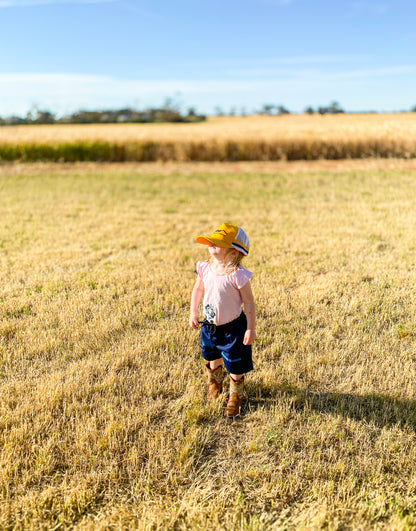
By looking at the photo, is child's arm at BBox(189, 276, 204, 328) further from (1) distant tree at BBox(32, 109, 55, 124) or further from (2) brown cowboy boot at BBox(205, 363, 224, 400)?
(1) distant tree at BBox(32, 109, 55, 124)

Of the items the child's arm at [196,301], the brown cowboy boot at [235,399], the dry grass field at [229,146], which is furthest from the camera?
the dry grass field at [229,146]

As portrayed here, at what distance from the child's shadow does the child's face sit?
1.15m

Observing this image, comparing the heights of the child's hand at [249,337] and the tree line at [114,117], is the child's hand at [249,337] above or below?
below

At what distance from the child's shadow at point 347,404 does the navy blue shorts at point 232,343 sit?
38cm

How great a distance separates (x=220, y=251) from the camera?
2.90 meters

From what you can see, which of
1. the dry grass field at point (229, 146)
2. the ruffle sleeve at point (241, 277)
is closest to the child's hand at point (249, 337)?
the ruffle sleeve at point (241, 277)

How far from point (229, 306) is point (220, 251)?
0.40 metres

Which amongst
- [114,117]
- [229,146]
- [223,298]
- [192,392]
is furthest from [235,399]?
[114,117]

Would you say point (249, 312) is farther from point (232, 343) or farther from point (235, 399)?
point (235, 399)

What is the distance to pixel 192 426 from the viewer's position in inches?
112

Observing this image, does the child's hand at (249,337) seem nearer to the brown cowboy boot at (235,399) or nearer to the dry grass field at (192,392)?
the brown cowboy boot at (235,399)

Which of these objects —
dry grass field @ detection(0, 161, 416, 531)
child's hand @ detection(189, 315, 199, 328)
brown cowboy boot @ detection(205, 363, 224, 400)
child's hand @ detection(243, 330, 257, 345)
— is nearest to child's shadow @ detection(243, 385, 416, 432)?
dry grass field @ detection(0, 161, 416, 531)

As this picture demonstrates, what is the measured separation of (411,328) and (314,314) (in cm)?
96

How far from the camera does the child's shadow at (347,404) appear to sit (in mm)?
2972
